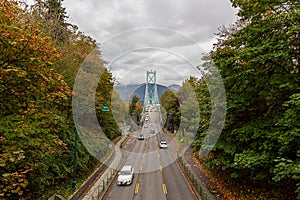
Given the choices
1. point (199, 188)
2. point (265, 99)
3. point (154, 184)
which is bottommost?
point (154, 184)

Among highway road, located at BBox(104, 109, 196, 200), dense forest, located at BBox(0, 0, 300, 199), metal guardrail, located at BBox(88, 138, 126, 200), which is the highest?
dense forest, located at BBox(0, 0, 300, 199)

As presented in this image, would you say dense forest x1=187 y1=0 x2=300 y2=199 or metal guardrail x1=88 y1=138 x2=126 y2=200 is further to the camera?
metal guardrail x1=88 y1=138 x2=126 y2=200

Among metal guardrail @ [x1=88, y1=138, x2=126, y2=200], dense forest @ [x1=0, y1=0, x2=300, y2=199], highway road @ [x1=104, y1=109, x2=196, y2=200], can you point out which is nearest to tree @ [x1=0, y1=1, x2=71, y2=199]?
dense forest @ [x1=0, y1=0, x2=300, y2=199]

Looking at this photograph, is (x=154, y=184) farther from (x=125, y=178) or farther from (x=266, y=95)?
(x=266, y=95)

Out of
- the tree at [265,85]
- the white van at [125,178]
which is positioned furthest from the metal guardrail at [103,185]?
the tree at [265,85]

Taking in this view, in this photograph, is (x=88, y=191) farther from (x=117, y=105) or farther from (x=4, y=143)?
(x=117, y=105)

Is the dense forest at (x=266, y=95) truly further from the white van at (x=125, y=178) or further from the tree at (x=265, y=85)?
the white van at (x=125, y=178)

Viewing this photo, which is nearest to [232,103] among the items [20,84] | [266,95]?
[266,95]

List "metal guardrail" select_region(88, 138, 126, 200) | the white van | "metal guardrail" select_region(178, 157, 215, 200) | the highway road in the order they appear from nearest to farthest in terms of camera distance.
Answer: "metal guardrail" select_region(178, 157, 215, 200) < "metal guardrail" select_region(88, 138, 126, 200) < the highway road < the white van

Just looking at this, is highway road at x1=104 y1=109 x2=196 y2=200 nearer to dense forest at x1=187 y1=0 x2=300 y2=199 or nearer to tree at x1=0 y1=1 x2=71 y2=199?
dense forest at x1=187 y1=0 x2=300 y2=199

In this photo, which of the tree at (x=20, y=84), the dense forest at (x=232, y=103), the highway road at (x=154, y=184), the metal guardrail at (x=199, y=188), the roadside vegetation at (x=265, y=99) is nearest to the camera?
the tree at (x=20, y=84)

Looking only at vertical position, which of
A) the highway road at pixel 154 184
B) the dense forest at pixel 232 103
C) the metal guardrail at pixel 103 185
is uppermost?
the dense forest at pixel 232 103

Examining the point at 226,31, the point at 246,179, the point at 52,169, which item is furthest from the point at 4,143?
the point at 226,31

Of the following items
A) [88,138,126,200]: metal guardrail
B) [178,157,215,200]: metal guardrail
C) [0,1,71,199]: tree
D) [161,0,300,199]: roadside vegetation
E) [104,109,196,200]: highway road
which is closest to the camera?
[0,1,71,199]: tree
